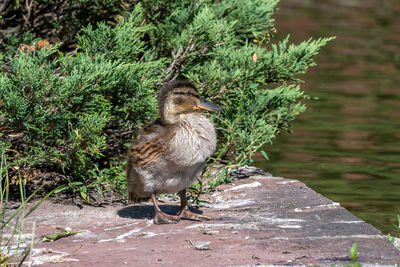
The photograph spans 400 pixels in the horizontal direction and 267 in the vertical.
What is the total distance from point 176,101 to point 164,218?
1108 millimetres

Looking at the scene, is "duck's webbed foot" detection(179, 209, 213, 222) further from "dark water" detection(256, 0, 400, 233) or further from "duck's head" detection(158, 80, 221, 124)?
"dark water" detection(256, 0, 400, 233)

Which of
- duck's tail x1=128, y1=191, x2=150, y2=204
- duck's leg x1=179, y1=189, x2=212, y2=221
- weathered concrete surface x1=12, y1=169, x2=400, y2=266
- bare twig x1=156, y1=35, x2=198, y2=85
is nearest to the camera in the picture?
weathered concrete surface x1=12, y1=169, x2=400, y2=266

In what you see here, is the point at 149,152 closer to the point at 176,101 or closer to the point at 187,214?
the point at 176,101

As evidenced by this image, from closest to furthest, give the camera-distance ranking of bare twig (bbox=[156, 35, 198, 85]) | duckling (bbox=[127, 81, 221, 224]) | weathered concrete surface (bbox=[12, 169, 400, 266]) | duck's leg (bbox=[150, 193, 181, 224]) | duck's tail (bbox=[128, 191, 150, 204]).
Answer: weathered concrete surface (bbox=[12, 169, 400, 266]) < duckling (bbox=[127, 81, 221, 224]) < duck's leg (bbox=[150, 193, 181, 224]) < duck's tail (bbox=[128, 191, 150, 204]) < bare twig (bbox=[156, 35, 198, 85])

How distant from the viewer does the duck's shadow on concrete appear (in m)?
7.08

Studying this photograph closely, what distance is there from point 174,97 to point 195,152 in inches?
26.1

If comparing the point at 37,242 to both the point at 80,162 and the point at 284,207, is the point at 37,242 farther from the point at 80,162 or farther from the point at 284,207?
the point at 284,207

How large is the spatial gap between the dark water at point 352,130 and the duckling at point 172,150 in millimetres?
2705

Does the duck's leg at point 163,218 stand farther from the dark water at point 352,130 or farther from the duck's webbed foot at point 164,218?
the dark water at point 352,130

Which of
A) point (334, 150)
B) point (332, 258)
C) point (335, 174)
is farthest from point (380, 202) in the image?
point (332, 258)

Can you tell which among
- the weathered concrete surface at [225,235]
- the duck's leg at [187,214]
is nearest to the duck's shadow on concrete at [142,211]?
the weathered concrete surface at [225,235]

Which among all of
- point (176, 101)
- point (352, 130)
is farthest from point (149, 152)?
point (352, 130)

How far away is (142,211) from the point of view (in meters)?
7.33

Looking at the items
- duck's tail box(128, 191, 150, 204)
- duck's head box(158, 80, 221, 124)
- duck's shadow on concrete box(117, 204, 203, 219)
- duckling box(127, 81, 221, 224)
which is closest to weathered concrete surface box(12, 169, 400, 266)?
duck's shadow on concrete box(117, 204, 203, 219)
